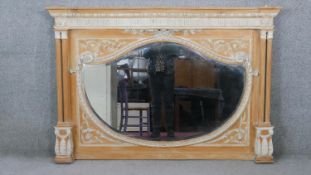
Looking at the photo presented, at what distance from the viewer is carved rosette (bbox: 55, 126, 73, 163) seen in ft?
9.68

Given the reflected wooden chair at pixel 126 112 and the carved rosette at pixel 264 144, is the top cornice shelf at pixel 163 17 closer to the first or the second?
the reflected wooden chair at pixel 126 112

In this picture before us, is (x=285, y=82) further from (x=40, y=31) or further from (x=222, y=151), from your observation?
(x=40, y=31)

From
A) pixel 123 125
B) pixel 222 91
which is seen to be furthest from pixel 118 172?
pixel 222 91

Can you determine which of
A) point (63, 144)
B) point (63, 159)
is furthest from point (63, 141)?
point (63, 159)

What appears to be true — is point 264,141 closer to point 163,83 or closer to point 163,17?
point 163,83

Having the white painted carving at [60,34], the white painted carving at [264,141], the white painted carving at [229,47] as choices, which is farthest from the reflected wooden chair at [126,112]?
the white painted carving at [264,141]

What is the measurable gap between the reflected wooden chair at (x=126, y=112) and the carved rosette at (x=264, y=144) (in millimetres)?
859

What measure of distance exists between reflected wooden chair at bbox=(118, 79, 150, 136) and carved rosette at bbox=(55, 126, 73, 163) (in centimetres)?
41

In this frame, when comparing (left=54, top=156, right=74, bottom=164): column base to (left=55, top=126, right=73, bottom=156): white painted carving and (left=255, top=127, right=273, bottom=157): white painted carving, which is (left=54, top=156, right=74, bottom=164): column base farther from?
(left=255, top=127, right=273, bottom=157): white painted carving

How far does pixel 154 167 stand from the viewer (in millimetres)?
2873

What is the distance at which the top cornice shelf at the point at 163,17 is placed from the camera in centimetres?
288

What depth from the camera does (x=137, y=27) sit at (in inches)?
115

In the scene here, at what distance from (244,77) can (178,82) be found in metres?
0.51

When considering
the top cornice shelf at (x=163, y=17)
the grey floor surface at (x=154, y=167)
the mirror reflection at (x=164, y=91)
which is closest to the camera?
the grey floor surface at (x=154, y=167)
